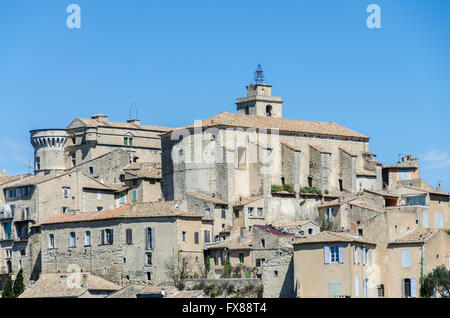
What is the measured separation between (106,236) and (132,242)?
2.02m

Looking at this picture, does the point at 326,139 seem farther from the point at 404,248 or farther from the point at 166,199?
the point at 404,248

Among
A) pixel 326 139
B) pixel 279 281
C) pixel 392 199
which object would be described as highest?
pixel 326 139

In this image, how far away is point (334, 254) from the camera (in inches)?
1991

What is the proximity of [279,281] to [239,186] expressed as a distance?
712 inches

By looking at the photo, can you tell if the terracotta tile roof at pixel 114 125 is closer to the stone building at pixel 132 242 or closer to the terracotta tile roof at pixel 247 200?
the terracotta tile roof at pixel 247 200

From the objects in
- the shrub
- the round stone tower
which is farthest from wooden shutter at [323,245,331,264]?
the round stone tower

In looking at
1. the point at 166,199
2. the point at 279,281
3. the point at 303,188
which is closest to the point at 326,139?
the point at 303,188

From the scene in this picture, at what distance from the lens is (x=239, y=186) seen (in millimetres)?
70688

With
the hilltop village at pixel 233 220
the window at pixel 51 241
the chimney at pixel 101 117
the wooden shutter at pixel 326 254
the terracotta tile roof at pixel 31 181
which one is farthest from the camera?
the chimney at pixel 101 117

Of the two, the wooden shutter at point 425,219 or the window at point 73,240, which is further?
the window at point 73,240

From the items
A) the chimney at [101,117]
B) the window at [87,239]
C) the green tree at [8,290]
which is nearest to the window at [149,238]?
the window at [87,239]

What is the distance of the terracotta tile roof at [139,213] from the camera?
59.6 m

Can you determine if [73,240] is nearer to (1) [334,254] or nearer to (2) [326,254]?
(2) [326,254]

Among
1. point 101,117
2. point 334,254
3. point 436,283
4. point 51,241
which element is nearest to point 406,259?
point 436,283
